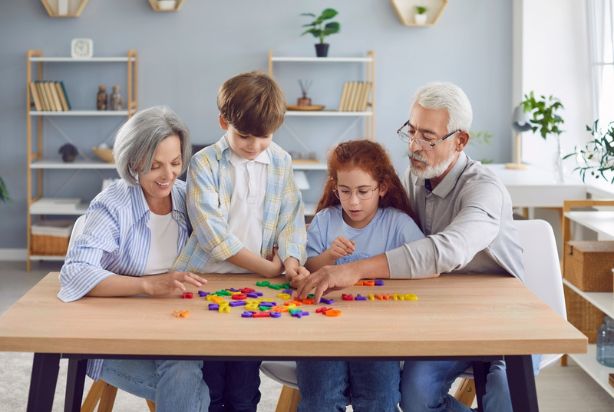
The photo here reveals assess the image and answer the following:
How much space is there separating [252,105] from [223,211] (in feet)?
1.01

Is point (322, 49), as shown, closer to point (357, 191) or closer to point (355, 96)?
point (355, 96)

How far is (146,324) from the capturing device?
1.90 m

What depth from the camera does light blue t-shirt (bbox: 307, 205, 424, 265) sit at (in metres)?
2.48

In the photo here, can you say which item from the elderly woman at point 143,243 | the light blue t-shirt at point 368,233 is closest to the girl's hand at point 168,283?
the elderly woman at point 143,243

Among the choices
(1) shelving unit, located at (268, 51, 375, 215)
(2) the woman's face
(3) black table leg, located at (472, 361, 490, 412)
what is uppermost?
(1) shelving unit, located at (268, 51, 375, 215)

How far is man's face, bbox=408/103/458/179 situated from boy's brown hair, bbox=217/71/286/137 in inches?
16.2

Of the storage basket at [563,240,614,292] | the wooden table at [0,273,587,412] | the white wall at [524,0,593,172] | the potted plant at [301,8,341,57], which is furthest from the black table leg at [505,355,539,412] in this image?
the potted plant at [301,8,341,57]

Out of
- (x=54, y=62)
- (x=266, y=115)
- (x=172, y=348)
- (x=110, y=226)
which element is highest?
(x=54, y=62)

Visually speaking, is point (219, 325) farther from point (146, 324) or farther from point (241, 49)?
point (241, 49)

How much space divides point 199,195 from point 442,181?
0.69m

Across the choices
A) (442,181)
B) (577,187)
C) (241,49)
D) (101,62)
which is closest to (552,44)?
(577,187)

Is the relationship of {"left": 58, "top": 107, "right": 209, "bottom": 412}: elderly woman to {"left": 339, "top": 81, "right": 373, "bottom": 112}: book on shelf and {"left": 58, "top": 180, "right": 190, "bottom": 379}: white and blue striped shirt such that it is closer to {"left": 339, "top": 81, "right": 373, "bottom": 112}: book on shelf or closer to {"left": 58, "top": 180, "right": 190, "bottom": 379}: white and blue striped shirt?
{"left": 58, "top": 180, "right": 190, "bottom": 379}: white and blue striped shirt

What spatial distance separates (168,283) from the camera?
6.94 ft

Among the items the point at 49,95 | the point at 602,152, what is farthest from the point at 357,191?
the point at 49,95
